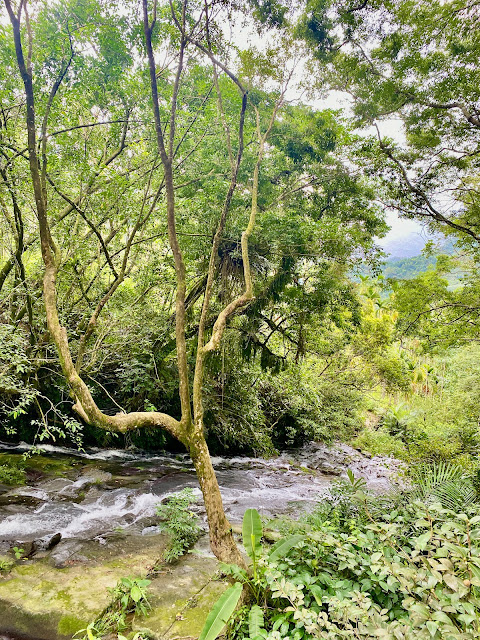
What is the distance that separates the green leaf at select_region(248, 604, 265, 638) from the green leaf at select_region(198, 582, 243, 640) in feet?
0.65

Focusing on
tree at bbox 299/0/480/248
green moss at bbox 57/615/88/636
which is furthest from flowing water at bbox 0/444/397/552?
tree at bbox 299/0/480/248

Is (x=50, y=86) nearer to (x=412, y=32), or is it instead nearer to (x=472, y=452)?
(x=412, y=32)

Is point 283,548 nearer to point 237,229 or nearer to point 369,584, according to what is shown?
point 369,584

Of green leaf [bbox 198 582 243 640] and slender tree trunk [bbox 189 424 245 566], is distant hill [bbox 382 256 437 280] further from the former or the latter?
green leaf [bbox 198 582 243 640]

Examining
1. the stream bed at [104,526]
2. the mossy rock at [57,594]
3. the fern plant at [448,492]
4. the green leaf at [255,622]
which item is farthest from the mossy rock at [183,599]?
the fern plant at [448,492]

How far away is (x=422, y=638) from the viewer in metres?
1.78

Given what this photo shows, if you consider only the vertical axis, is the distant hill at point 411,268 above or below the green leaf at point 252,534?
above

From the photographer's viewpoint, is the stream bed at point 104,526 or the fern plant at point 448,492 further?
the fern plant at point 448,492

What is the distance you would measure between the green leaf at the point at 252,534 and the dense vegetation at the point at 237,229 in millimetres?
192

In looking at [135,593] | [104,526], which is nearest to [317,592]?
[135,593]

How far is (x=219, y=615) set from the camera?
2.40m

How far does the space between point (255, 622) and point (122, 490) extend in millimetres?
4970

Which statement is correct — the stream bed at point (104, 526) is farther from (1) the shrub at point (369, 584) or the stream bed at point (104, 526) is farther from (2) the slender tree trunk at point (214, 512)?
(1) the shrub at point (369, 584)

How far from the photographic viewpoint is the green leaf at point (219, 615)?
7.62 ft
